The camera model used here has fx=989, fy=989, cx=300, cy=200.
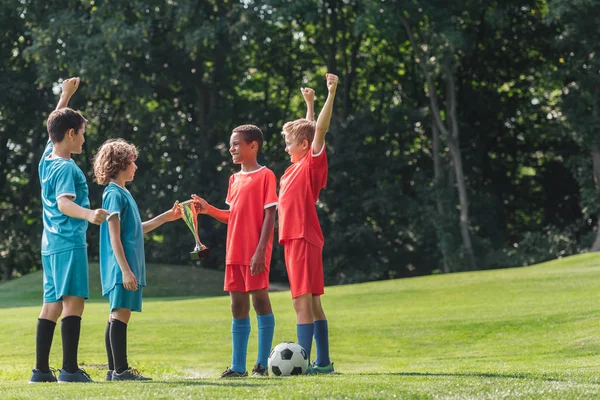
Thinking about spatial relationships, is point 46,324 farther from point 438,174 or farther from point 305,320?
point 438,174

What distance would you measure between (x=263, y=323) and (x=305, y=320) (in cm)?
35

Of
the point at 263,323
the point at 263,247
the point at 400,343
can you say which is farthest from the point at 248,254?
the point at 400,343

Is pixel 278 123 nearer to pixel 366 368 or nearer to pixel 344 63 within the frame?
pixel 344 63

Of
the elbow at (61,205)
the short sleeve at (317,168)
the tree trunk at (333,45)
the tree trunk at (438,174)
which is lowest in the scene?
the elbow at (61,205)

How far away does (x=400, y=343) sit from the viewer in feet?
47.6

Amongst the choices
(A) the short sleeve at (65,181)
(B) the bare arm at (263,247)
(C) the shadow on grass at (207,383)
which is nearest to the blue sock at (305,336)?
(B) the bare arm at (263,247)

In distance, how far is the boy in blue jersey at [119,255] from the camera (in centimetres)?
745

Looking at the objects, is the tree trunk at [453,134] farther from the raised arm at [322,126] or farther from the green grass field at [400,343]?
the raised arm at [322,126]

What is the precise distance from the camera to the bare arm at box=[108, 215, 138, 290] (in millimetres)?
7355

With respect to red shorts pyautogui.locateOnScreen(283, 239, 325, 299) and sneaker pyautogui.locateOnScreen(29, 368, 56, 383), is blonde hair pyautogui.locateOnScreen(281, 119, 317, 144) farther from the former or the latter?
sneaker pyautogui.locateOnScreen(29, 368, 56, 383)

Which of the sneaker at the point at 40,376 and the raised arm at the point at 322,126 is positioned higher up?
the raised arm at the point at 322,126

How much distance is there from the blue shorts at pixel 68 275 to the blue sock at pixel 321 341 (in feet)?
6.68

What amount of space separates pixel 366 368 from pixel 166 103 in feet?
89.2

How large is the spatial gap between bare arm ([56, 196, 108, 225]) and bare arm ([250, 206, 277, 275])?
1.40 m
